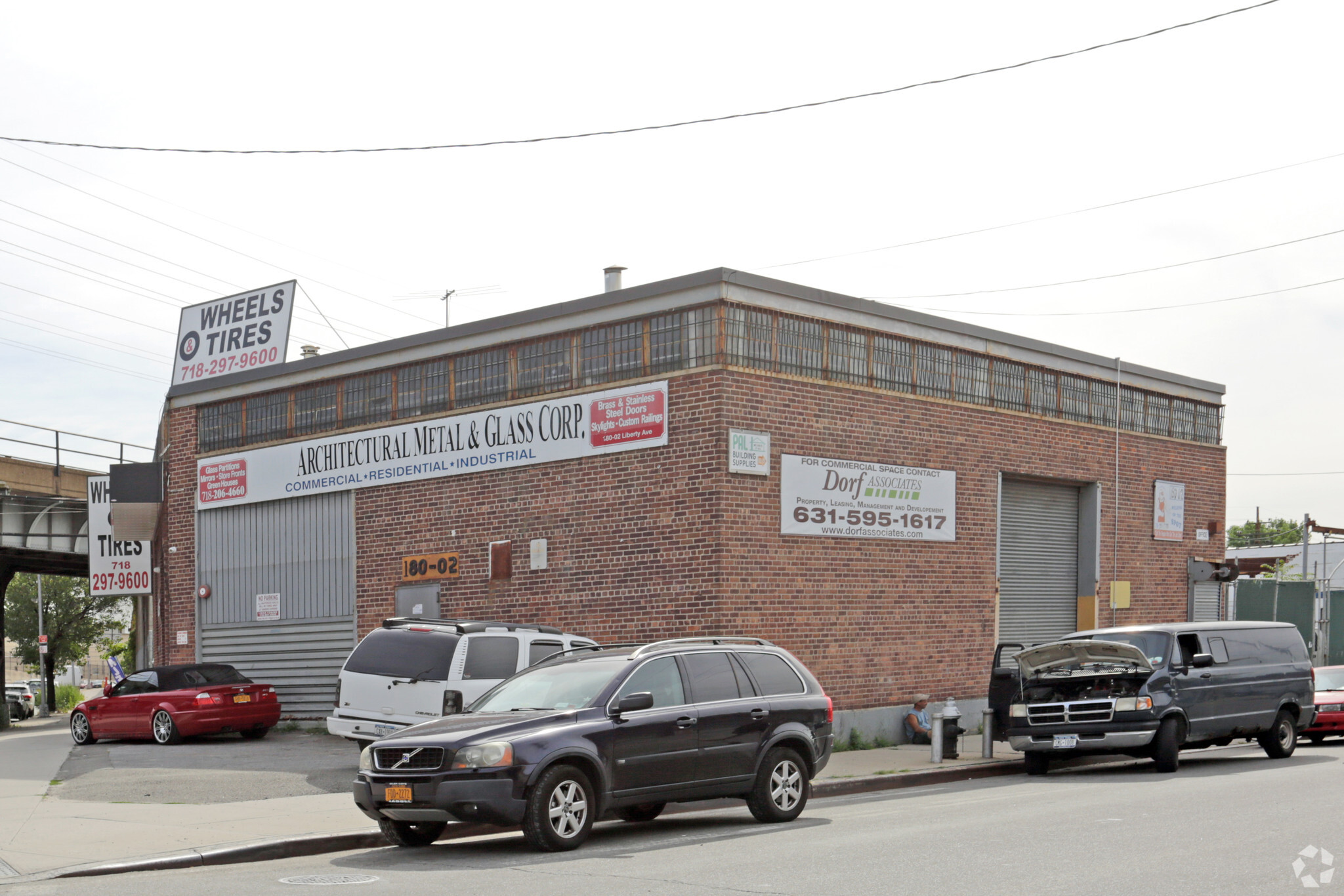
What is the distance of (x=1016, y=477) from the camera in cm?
2288

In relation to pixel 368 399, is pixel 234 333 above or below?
above

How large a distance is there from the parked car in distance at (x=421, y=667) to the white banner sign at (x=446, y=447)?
3863 millimetres

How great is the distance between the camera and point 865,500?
19.9m

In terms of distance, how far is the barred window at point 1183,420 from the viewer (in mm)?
26453

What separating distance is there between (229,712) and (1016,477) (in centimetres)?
1370

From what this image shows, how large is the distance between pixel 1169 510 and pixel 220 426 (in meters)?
18.4

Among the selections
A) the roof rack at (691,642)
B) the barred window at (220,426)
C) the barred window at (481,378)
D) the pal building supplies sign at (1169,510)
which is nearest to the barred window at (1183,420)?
the pal building supplies sign at (1169,510)

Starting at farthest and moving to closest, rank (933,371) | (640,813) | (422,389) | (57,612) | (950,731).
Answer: (57,612) → (422,389) → (933,371) → (950,731) → (640,813)

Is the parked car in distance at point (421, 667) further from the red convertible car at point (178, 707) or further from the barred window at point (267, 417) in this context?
the barred window at point (267, 417)

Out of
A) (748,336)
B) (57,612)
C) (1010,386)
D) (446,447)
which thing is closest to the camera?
(748,336)

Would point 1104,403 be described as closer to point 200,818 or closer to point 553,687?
point 553,687

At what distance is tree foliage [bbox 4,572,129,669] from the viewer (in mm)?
72312

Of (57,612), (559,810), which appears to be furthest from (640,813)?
(57,612)

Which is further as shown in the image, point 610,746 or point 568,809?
point 610,746
